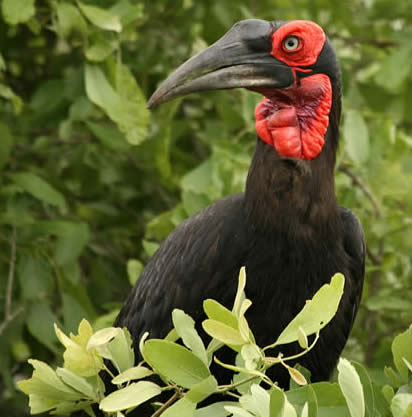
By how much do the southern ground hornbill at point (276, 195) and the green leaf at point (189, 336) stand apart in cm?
75

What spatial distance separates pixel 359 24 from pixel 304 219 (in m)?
1.76

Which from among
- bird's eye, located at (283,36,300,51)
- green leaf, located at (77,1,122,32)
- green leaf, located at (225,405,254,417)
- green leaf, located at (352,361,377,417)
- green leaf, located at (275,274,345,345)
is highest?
green leaf, located at (77,1,122,32)

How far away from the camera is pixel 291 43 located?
2412 millimetres

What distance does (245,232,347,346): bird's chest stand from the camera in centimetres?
249

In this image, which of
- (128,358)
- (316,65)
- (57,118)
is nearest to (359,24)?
(57,118)

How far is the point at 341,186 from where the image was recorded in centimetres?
321

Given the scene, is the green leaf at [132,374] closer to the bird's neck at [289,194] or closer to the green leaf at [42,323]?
the bird's neck at [289,194]

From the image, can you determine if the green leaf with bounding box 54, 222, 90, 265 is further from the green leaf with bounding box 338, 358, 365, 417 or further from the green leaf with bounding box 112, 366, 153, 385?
the green leaf with bounding box 338, 358, 365, 417

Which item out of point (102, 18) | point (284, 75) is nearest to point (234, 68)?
point (284, 75)

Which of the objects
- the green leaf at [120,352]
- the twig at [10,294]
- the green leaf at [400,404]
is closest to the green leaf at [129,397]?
the green leaf at [120,352]

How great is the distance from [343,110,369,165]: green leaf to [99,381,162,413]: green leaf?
1765 mm

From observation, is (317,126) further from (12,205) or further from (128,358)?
(12,205)

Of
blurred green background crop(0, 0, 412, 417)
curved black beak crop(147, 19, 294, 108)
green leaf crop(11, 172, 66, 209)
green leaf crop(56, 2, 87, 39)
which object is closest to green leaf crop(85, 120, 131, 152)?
blurred green background crop(0, 0, 412, 417)

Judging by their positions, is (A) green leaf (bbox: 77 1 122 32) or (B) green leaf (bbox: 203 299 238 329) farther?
(A) green leaf (bbox: 77 1 122 32)
